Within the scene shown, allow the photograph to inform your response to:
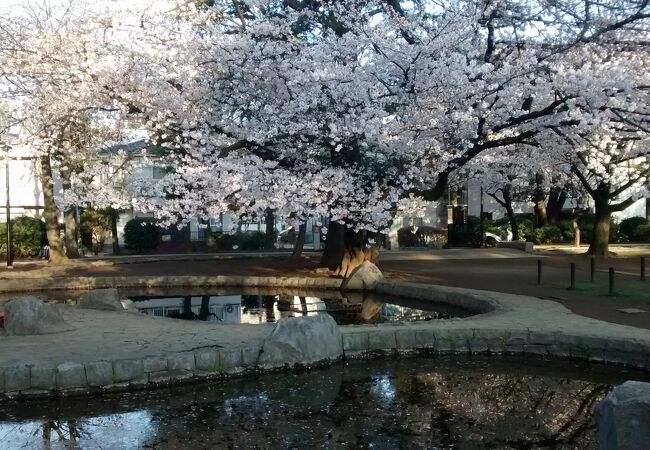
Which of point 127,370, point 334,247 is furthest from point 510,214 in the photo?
point 127,370

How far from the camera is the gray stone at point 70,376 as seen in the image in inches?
265

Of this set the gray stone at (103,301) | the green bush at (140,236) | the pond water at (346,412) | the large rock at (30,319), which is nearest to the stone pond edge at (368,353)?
the pond water at (346,412)

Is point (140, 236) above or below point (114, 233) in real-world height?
below

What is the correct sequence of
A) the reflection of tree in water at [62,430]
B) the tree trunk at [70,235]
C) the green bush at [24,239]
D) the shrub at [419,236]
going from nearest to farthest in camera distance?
1. the reflection of tree in water at [62,430]
2. the tree trunk at [70,235]
3. the green bush at [24,239]
4. the shrub at [419,236]

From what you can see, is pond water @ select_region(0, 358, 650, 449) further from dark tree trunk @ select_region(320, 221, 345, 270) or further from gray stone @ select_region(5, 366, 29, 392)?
dark tree trunk @ select_region(320, 221, 345, 270)

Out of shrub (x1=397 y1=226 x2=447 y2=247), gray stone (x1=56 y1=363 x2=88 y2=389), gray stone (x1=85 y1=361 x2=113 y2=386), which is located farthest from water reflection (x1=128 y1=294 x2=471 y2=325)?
shrub (x1=397 y1=226 x2=447 y2=247)

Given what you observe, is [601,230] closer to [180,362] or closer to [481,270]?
[481,270]

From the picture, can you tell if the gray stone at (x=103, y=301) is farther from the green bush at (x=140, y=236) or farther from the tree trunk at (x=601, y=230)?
the tree trunk at (x=601, y=230)

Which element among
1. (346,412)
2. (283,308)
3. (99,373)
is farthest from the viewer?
(283,308)

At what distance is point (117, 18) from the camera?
12.4m

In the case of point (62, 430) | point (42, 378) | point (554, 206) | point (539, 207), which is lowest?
point (62, 430)

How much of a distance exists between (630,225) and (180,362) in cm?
2891

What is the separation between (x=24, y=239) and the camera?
25297mm

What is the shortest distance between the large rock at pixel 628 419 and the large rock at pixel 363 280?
11.1 m
